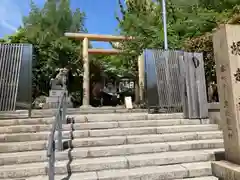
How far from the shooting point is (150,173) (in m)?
3.41

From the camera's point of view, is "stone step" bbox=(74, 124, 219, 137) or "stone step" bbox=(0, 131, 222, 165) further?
"stone step" bbox=(74, 124, 219, 137)

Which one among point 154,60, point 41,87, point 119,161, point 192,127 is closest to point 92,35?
point 41,87

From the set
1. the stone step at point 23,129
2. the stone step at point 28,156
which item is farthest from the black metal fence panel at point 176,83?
the stone step at point 28,156

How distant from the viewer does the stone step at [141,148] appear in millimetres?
4039

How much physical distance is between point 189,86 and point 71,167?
12.4 ft

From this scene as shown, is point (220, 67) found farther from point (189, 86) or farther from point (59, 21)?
point (59, 21)

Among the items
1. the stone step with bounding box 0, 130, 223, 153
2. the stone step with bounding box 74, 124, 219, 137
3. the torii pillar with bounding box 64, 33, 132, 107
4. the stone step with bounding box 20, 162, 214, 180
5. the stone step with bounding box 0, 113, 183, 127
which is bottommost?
the stone step with bounding box 20, 162, 214, 180

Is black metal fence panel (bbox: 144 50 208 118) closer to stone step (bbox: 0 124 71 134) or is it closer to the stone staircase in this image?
the stone staircase

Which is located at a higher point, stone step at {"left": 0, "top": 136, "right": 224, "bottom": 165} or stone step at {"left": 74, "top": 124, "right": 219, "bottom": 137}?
stone step at {"left": 74, "top": 124, "right": 219, "bottom": 137}

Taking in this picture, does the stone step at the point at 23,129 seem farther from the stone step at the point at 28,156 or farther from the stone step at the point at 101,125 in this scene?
the stone step at the point at 28,156

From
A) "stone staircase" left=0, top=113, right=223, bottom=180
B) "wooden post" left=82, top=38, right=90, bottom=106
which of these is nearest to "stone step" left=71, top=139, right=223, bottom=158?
"stone staircase" left=0, top=113, right=223, bottom=180

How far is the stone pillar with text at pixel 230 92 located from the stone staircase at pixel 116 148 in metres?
0.83

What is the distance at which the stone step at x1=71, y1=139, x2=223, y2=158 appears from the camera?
404cm

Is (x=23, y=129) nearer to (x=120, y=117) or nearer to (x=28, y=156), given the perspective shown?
(x=28, y=156)
